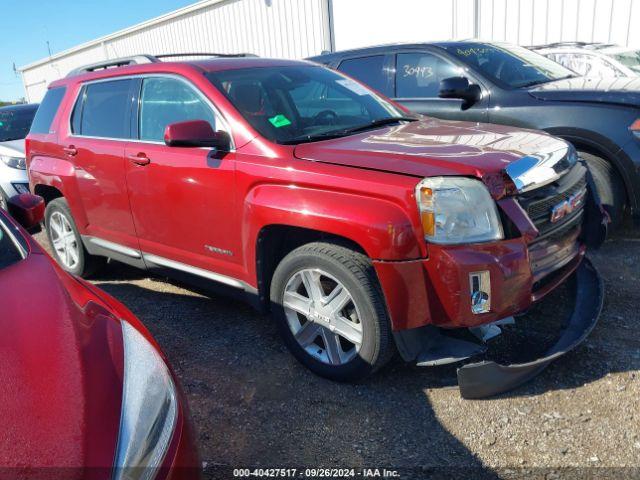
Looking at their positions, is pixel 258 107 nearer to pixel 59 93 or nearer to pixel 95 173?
pixel 95 173

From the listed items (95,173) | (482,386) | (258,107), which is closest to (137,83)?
(95,173)

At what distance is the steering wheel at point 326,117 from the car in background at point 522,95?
71.5 inches

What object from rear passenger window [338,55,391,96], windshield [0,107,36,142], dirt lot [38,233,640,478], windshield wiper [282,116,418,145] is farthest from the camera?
windshield [0,107,36,142]

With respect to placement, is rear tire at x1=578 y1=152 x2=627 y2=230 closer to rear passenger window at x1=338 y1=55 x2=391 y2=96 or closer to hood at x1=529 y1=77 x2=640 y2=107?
hood at x1=529 y1=77 x2=640 y2=107

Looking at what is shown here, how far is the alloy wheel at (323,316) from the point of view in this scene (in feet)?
9.39

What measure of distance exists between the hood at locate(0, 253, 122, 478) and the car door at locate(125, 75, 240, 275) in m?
1.21

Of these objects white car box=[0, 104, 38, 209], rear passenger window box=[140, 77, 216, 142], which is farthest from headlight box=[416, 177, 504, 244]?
white car box=[0, 104, 38, 209]

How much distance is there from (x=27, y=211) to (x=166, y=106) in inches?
49.1

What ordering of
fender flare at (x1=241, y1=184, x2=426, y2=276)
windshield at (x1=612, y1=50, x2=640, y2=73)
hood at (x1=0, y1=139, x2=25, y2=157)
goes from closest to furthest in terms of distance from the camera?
fender flare at (x1=241, y1=184, x2=426, y2=276) → hood at (x1=0, y1=139, x2=25, y2=157) → windshield at (x1=612, y1=50, x2=640, y2=73)

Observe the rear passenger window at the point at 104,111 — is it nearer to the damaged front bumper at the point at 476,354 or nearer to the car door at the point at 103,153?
the car door at the point at 103,153

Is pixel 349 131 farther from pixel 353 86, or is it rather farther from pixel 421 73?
pixel 421 73

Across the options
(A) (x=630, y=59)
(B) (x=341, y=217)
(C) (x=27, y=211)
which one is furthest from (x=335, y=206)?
(A) (x=630, y=59)

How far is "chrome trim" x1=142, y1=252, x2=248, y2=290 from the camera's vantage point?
336cm

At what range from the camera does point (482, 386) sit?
8.49ft
